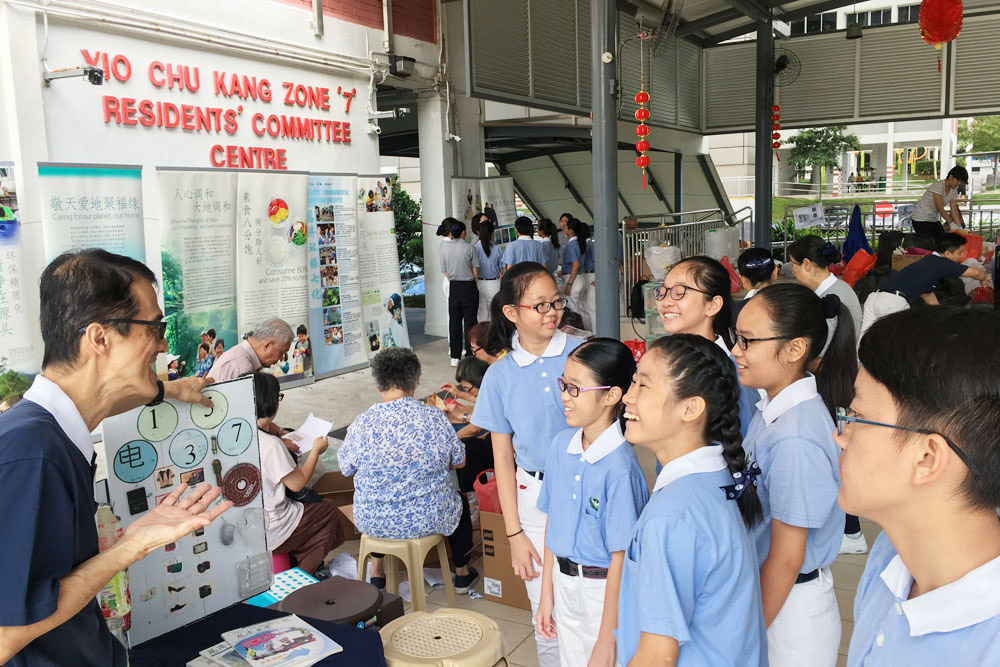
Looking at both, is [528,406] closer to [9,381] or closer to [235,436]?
[235,436]

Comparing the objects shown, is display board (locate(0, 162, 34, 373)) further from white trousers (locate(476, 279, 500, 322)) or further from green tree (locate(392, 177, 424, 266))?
green tree (locate(392, 177, 424, 266))

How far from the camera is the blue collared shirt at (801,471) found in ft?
5.83

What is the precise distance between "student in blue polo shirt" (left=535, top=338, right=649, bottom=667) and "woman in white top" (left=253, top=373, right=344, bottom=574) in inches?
60.0

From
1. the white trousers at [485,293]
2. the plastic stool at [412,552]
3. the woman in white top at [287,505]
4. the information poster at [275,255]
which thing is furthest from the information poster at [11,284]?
the white trousers at [485,293]

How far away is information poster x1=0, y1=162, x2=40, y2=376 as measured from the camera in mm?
4828

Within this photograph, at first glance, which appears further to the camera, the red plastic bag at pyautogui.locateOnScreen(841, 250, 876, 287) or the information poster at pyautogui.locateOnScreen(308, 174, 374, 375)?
the red plastic bag at pyautogui.locateOnScreen(841, 250, 876, 287)

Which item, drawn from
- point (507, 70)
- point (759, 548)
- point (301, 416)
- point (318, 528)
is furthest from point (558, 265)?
point (759, 548)

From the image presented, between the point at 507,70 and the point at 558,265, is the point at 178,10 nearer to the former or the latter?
the point at 507,70

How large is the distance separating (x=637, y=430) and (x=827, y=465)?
1.59ft

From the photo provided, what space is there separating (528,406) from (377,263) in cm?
562

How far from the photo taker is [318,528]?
3.54 meters

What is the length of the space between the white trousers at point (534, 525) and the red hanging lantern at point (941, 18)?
7087mm

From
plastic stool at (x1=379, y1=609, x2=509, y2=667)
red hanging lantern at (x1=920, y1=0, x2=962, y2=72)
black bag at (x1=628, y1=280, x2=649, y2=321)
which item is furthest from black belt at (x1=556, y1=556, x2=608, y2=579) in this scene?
red hanging lantern at (x1=920, y1=0, x2=962, y2=72)

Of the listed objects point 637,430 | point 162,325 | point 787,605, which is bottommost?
point 787,605
